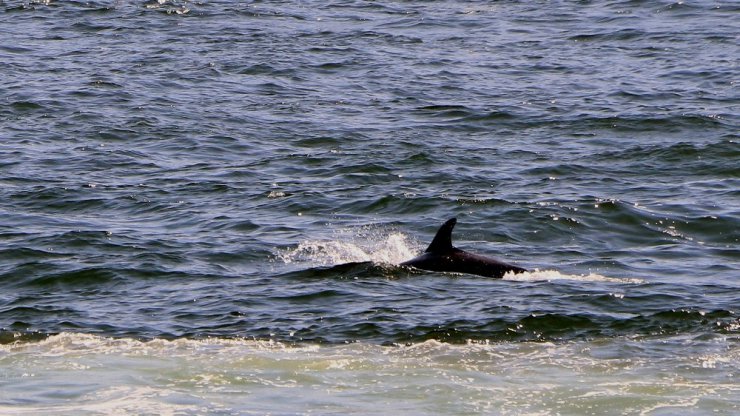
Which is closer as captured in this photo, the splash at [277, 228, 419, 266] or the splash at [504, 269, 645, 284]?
the splash at [504, 269, 645, 284]

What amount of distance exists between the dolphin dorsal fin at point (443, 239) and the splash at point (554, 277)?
0.82 m

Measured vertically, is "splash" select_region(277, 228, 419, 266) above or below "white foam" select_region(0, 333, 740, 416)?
below

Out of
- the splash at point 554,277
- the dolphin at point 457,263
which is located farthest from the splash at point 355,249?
the splash at point 554,277

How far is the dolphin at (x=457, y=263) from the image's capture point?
712 inches

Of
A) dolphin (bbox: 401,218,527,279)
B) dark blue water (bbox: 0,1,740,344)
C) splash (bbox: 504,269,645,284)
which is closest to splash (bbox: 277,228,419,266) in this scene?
dark blue water (bbox: 0,1,740,344)

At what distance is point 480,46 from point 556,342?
19.4m

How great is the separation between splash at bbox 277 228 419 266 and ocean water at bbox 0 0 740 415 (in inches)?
2.5

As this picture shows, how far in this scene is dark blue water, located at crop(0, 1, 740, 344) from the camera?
17.1 meters

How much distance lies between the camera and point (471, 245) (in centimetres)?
2027

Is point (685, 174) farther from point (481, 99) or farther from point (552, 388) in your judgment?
point (552, 388)

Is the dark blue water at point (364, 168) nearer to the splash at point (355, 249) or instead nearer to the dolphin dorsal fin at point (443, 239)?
the splash at point (355, 249)

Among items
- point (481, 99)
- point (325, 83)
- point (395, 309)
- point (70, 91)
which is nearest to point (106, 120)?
point (70, 91)

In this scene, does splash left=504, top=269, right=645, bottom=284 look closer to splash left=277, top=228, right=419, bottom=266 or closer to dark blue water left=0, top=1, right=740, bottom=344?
dark blue water left=0, top=1, right=740, bottom=344

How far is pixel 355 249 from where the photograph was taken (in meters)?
19.7
